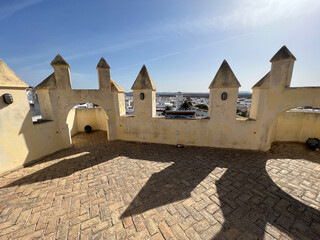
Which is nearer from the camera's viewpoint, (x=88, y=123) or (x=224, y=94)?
(x=224, y=94)

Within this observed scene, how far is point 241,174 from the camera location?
5121mm

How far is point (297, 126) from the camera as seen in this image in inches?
322

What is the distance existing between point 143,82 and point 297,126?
1025 centimetres

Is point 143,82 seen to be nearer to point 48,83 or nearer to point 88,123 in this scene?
point 48,83

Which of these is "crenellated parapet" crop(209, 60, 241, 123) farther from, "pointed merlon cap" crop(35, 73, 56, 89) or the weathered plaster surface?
"pointed merlon cap" crop(35, 73, 56, 89)

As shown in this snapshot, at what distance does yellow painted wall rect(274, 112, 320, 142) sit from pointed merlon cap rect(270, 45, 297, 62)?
13.0 ft

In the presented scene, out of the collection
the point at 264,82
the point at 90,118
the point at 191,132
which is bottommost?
the point at 191,132

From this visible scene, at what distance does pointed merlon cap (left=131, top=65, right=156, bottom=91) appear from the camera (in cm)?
777

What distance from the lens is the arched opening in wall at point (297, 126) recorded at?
307 inches

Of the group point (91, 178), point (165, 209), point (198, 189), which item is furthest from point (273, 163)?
point (91, 178)

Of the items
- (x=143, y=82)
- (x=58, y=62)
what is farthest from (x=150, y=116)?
(x=58, y=62)

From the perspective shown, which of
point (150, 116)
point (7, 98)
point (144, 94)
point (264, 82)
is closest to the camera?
point (7, 98)

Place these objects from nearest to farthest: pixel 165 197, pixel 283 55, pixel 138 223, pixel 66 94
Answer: pixel 138 223, pixel 165 197, pixel 283 55, pixel 66 94

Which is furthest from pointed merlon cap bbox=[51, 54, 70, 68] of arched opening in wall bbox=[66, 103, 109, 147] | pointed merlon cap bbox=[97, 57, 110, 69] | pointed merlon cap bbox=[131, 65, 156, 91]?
arched opening in wall bbox=[66, 103, 109, 147]
